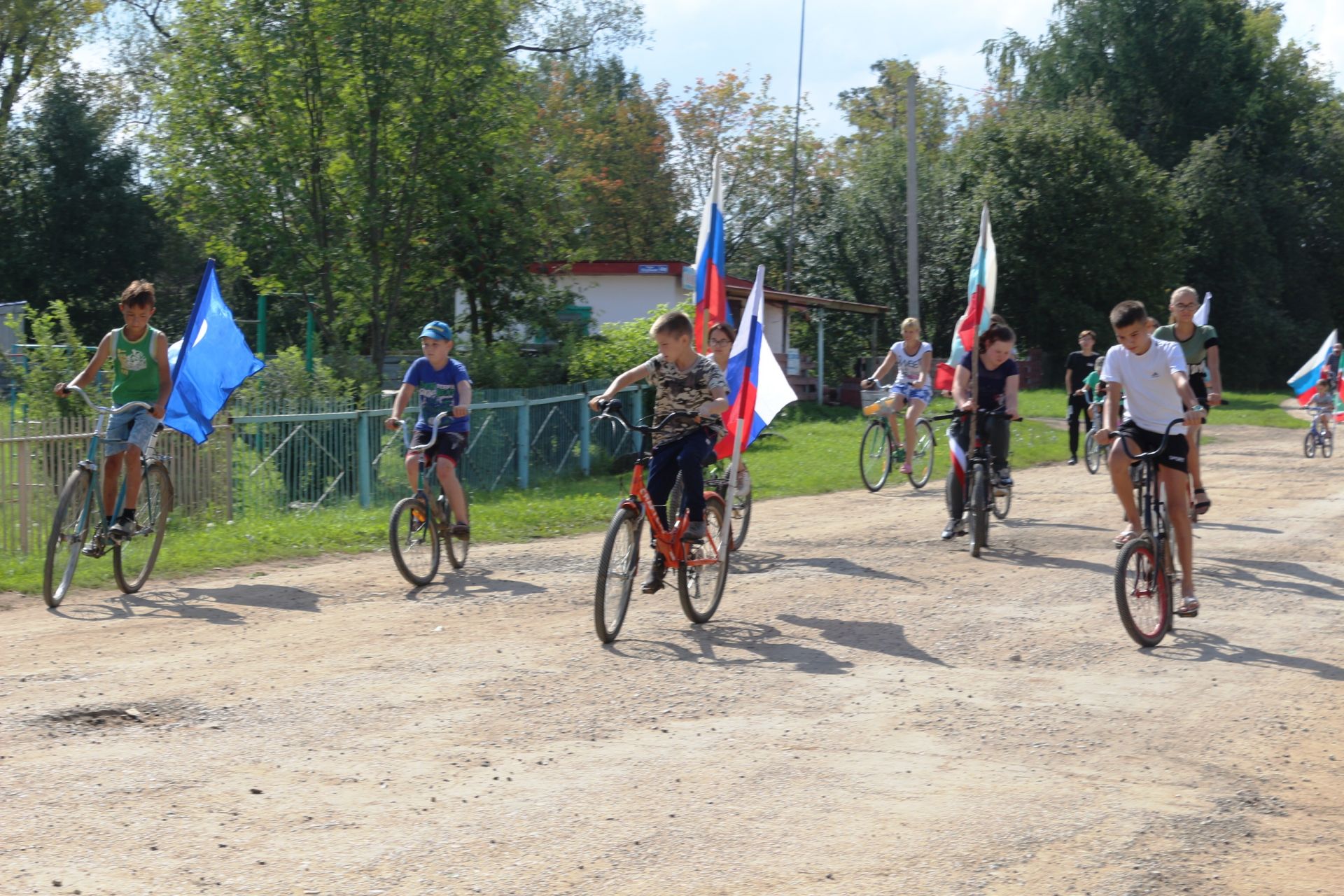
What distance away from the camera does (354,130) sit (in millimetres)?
21391

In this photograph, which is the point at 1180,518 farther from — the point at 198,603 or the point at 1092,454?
the point at 1092,454

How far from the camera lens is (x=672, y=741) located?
225 inches

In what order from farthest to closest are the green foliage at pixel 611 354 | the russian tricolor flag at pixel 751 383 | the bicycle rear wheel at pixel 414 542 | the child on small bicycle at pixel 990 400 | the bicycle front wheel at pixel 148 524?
the green foliage at pixel 611 354 < the child on small bicycle at pixel 990 400 < the russian tricolor flag at pixel 751 383 < the bicycle rear wheel at pixel 414 542 < the bicycle front wheel at pixel 148 524

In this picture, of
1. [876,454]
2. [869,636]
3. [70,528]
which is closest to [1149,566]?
[869,636]

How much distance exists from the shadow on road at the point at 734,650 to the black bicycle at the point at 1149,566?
165cm

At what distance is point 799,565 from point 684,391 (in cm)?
308

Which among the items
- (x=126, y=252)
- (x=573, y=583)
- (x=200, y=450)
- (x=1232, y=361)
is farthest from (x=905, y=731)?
(x=1232, y=361)

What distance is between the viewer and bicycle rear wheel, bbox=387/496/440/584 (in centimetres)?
950

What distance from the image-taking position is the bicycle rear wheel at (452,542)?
1006 centimetres

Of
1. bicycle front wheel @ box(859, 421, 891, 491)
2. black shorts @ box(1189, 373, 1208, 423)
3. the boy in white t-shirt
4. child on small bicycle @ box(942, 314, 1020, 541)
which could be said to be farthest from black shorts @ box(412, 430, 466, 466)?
bicycle front wheel @ box(859, 421, 891, 491)

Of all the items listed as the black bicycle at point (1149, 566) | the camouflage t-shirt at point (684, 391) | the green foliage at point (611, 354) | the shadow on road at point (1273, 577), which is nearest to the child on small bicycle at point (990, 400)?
the shadow on road at point (1273, 577)

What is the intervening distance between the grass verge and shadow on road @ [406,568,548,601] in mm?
639

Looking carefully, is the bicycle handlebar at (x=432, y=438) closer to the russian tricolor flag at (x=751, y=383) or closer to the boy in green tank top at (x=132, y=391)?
the boy in green tank top at (x=132, y=391)

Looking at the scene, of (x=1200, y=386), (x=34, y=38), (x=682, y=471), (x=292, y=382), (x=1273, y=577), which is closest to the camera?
(x=682, y=471)
